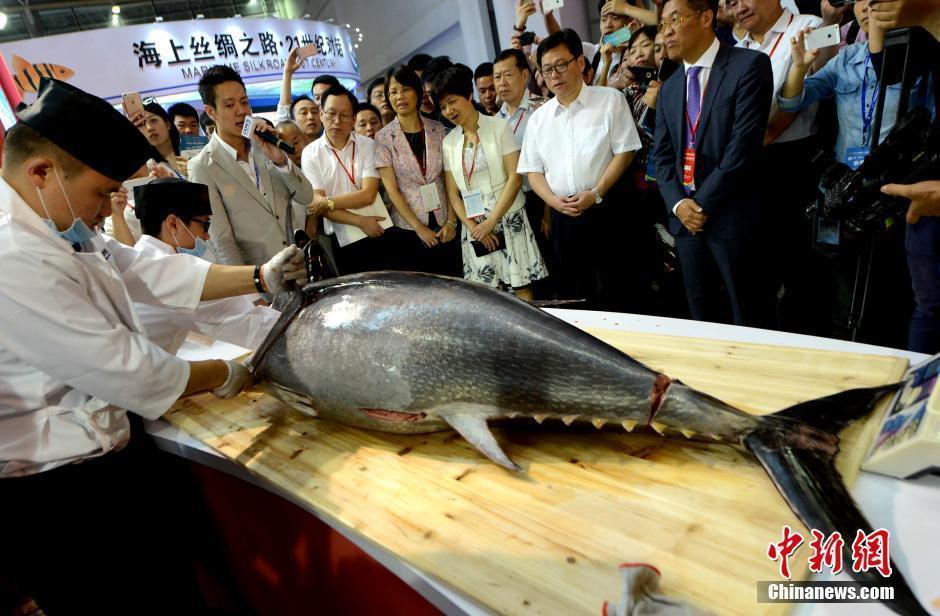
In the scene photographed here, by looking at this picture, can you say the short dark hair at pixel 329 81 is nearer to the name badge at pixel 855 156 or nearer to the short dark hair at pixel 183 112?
the short dark hair at pixel 183 112

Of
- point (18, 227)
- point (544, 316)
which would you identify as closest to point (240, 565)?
point (18, 227)

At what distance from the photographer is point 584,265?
3.76 metres

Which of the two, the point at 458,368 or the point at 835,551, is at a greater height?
the point at 458,368

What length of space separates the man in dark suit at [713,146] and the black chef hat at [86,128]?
2.57 meters

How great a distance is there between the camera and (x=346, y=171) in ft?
13.6

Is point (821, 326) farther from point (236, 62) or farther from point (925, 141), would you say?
point (236, 62)

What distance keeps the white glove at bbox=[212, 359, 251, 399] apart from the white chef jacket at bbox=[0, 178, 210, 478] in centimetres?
20

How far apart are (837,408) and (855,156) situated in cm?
204

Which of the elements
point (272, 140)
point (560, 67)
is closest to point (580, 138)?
point (560, 67)

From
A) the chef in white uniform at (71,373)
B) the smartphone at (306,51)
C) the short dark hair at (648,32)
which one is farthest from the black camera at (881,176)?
the smartphone at (306,51)

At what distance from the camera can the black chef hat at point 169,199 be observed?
7.57 feet

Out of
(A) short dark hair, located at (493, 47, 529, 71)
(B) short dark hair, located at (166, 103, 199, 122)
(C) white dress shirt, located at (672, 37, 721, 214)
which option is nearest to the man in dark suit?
(C) white dress shirt, located at (672, 37, 721, 214)

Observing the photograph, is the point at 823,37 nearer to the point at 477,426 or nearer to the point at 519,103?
the point at 519,103

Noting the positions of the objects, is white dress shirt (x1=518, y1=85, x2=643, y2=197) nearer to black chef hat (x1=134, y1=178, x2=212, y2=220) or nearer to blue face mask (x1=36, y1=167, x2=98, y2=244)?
black chef hat (x1=134, y1=178, x2=212, y2=220)
